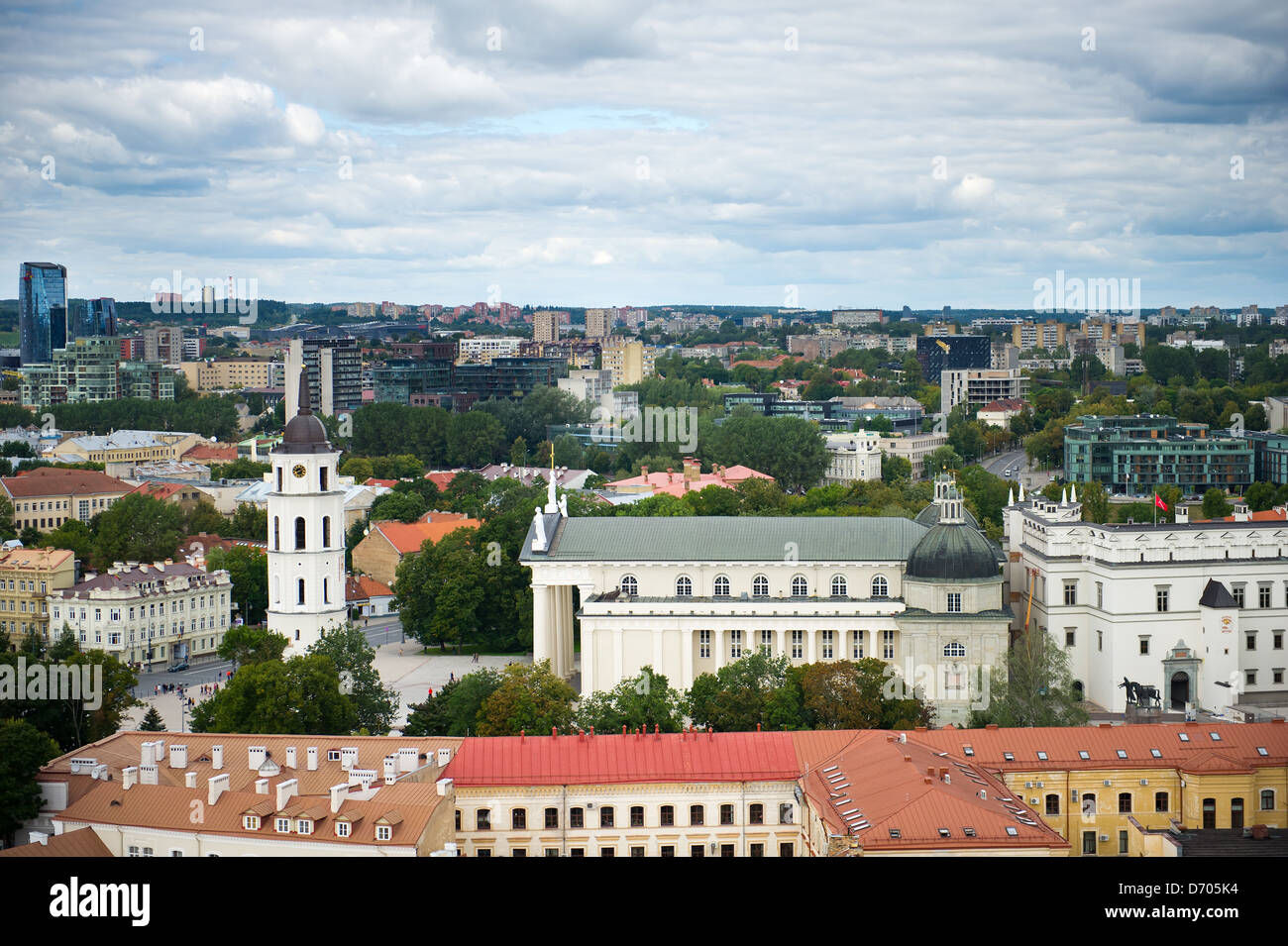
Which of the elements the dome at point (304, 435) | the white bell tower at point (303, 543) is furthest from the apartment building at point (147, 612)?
the dome at point (304, 435)

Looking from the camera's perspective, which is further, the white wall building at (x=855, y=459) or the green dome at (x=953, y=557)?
the white wall building at (x=855, y=459)

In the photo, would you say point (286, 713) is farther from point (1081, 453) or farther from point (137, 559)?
point (1081, 453)

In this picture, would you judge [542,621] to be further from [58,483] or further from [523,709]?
[58,483]

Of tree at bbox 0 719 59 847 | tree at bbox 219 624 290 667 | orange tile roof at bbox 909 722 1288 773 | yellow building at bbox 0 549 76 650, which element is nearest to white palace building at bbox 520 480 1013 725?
tree at bbox 219 624 290 667

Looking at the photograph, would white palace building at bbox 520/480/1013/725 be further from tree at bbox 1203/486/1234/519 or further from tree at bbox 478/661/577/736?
tree at bbox 1203/486/1234/519

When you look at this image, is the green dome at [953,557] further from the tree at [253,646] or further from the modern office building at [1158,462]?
the modern office building at [1158,462]

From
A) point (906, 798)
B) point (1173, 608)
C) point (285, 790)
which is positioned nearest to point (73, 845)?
point (285, 790)
